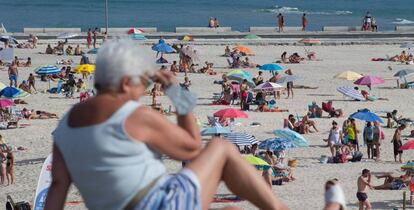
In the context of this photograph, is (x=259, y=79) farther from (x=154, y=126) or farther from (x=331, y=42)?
(x=154, y=126)

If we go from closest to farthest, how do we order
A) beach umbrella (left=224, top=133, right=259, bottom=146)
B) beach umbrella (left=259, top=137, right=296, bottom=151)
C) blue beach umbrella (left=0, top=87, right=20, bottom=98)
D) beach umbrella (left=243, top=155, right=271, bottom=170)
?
beach umbrella (left=243, top=155, right=271, bottom=170) → beach umbrella (left=259, top=137, right=296, bottom=151) → beach umbrella (left=224, top=133, right=259, bottom=146) → blue beach umbrella (left=0, top=87, right=20, bottom=98)

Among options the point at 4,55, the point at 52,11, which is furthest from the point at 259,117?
the point at 52,11

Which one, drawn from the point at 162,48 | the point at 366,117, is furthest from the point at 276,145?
the point at 162,48

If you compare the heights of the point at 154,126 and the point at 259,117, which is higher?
the point at 154,126

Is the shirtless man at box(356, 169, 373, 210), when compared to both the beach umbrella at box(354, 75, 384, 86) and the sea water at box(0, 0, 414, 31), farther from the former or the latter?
the sea water at box(0, 0, 414, 31)

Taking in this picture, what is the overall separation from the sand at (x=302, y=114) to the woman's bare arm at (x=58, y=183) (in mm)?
12385

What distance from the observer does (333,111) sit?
27.3 metres

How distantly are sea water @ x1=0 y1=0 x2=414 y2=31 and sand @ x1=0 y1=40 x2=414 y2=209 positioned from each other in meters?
31.9

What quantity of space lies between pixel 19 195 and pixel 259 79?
50.1 ft

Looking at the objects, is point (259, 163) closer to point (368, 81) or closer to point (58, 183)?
point (58, 183)

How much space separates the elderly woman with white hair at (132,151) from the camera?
3225mm

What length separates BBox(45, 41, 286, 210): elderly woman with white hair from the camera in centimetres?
322

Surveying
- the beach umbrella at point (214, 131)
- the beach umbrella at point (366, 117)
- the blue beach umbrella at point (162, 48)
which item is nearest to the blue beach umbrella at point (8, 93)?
the beach umbrella at point (214, 131)

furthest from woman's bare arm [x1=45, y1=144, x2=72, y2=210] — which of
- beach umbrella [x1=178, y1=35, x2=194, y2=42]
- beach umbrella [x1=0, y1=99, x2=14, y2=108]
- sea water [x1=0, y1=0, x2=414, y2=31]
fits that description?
sea water [x1=0, y1=0, x2=414, y2=31]
